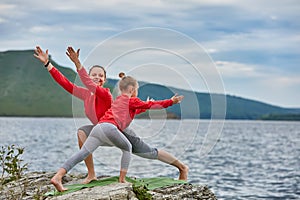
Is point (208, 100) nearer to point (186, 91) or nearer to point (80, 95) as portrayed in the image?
point (186, 91)

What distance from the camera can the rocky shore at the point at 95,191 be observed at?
358 inches

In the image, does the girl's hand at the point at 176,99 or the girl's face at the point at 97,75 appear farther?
the girl's face at the point at 97,75

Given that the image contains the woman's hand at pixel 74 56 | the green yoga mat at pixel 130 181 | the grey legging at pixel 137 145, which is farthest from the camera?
the grey legging at pixel 137 145

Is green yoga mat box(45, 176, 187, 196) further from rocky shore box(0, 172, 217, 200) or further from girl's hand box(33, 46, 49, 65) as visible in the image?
girl's hand box(33, 46, 49, 65)

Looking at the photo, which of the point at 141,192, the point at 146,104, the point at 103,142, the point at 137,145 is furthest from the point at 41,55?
the point at 141,192

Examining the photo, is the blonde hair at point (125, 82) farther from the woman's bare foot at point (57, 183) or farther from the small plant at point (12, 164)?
the small plant at point (12, 164)

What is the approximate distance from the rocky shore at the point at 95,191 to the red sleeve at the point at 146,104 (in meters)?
1.39

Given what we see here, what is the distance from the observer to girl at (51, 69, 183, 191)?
9.22 metres

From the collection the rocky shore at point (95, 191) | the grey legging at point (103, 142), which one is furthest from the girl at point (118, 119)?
the rocky shore at point (95, 191)

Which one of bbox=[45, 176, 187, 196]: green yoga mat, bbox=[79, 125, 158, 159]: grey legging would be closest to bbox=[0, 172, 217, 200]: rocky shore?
bbox=[45, 176, 187, 196]: green yoga mat

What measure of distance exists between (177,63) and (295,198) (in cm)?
1513

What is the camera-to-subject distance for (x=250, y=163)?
41500 mm

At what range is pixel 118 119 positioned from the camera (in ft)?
30.7

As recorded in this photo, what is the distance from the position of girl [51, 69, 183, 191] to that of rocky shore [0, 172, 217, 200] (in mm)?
499
